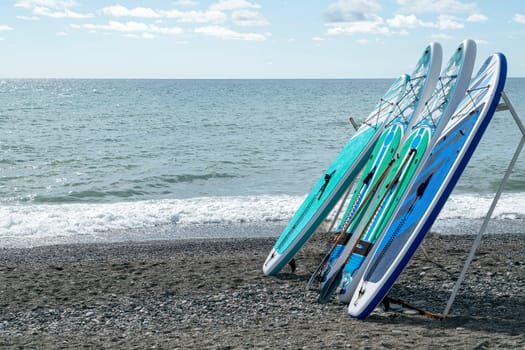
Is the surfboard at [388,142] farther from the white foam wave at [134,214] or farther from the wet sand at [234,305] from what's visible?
the white foam wave at [134,214]

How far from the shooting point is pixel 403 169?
7031 millimetres

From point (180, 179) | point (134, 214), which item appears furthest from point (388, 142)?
point (180, 179)

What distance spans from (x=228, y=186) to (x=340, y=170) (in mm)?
10545

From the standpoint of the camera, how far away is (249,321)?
6.16 meters

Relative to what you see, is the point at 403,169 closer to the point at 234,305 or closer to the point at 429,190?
the point at 429,190

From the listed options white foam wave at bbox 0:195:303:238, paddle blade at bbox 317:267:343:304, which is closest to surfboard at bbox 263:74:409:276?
paddle blade at bbox 317:267:343:304

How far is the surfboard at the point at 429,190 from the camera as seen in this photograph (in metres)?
5.84

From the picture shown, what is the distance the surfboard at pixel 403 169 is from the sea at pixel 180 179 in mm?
4950

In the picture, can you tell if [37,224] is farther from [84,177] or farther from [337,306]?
[337,306]

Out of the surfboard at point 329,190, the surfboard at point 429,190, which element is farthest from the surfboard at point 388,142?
the surfboard at point 429,190

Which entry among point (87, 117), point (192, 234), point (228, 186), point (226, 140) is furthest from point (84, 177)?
point (87, 117)

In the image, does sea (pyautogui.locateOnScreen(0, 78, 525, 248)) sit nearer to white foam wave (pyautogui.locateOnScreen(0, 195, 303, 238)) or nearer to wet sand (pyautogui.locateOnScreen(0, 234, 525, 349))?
white foam wave (pyautogui.locateOnScreen(0, 195, 303, 238))

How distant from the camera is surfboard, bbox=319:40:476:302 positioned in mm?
6773

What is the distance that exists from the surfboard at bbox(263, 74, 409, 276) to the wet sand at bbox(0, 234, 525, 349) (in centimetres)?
26
